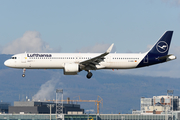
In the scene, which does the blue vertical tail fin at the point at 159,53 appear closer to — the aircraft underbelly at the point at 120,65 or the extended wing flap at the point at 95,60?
the aircraft underbelly at the point at 120,65

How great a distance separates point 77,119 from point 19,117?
19.3 meters

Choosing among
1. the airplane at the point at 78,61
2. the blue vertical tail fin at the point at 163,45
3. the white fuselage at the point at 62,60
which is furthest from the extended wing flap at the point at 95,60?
the blue vertical tail fin at the point at 163,45

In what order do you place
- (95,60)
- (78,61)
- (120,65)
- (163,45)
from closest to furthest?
(95,60)
(78,61)
(120,65)
(163,45)

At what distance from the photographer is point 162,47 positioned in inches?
3145

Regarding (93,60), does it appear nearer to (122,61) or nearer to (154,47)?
(122,61)

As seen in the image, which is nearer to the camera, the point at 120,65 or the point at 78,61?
the point at 78,61

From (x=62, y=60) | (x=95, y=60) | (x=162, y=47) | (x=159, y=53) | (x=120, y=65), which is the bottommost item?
(x=120, y=65)

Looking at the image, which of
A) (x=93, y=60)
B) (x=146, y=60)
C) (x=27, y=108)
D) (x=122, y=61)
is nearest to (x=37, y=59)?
(x=93, y=60)

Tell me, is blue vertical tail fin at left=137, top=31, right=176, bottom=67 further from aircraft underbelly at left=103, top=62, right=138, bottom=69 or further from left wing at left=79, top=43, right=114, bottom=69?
left wing at left=79, top=43, right=114, bottom=69

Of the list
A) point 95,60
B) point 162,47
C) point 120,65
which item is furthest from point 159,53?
point 95,60

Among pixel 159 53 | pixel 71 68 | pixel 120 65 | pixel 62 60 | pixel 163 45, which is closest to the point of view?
pixel 71 68

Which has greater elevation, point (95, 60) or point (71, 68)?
point (95, 60)

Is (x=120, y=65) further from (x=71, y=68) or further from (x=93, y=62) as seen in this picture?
(x=71, y=68)

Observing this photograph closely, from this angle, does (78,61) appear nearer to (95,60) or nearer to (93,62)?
(93,62)
